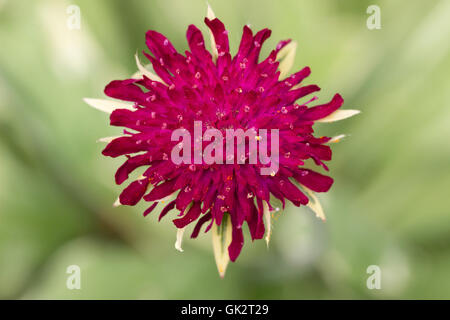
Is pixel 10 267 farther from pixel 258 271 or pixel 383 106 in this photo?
pixel 383 106

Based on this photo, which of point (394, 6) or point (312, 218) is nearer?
point (312, 218)

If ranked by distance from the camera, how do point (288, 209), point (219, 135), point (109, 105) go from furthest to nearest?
point (288, 209), point (109, 105), point (219, 135)

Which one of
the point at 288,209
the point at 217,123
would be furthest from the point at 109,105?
the point at 288,209

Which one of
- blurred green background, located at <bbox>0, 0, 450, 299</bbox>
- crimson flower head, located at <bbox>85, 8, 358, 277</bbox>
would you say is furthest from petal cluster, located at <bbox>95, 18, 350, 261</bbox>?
blurred green background, located at <bbox>0, 0, 450, 299</bbox>

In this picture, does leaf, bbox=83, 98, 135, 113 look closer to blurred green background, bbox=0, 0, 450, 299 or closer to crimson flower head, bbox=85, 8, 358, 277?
crimson flower head, bbox=85, 8, 358, 277

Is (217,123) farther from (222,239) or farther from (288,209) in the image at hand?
(288,209)

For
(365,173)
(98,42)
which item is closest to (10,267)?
(98,42)

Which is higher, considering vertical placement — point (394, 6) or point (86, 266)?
point (394, 6)
